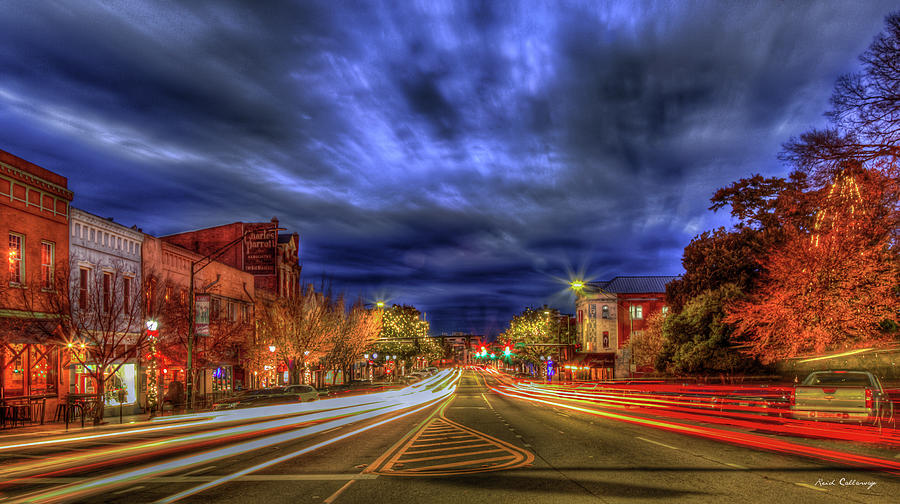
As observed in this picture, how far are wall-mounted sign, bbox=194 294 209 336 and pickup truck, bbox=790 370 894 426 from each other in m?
26.5

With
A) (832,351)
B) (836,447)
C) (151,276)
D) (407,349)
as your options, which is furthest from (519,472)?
(407,349)

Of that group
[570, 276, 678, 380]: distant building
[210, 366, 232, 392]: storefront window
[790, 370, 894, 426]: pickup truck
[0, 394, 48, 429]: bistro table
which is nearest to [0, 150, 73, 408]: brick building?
[0, 394, 48, 429]: bistro table

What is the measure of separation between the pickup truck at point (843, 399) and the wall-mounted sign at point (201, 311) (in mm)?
26473

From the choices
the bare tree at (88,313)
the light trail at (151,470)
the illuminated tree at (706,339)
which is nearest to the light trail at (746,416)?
the illuminated tree at (706,339)

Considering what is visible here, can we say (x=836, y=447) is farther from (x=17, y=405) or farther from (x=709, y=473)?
(x=17, y=405)

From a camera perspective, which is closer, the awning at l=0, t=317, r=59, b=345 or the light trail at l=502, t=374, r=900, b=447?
the light trail at l=502, t=374, r=900, b=447

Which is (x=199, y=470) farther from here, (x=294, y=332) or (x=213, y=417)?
(x=294, y=332)

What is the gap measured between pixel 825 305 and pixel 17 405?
30443 mm

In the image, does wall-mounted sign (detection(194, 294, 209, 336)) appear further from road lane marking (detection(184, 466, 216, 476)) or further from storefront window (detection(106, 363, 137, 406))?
road lane marking (detection(184, 466, 216, 476))

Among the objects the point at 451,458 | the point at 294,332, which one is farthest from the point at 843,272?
the point at 294,332

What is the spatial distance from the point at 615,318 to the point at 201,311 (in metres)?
68.0

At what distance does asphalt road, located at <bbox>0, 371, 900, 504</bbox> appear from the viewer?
32.8 feet

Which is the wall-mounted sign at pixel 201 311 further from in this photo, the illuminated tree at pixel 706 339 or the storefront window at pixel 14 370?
the illuminated tree at pixel 706 339

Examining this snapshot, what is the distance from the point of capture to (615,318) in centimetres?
8912
